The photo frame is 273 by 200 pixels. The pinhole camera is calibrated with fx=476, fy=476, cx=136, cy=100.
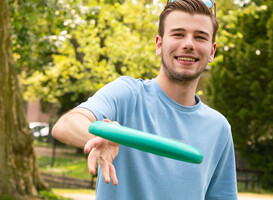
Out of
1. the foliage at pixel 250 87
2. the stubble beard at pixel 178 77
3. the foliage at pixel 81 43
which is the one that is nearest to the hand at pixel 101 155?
the stubble beard at pixel 178 77

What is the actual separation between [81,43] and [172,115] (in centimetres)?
1799

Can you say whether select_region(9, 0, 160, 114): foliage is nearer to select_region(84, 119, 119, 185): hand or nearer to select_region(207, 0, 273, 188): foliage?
select_region(207, 0, 273, 188): foliage

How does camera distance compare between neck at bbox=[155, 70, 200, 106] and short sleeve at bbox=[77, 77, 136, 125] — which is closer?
short sleeve at bbox=[77, 77, 136, 125]

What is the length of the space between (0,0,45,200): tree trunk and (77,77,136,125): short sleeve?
768cm

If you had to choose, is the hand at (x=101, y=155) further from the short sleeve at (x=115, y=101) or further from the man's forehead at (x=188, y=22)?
the man's forehead at (x=188, y=22)

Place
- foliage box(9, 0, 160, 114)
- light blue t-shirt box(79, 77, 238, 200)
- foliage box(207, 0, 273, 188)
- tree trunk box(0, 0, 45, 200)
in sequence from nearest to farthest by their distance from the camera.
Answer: light blue t-shirt box(79, 77, 238, 200)
tree trunk box(0, 0, 45, 200)
foliage box(9, 0, 160, 114)
foliage box(207, 0, 273, 188)

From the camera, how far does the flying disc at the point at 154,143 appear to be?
1.27 metres

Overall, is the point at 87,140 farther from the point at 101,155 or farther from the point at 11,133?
the point at 11,133

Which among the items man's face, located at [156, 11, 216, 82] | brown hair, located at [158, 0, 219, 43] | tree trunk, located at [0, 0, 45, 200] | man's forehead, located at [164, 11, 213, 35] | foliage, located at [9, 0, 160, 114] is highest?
foliage, located at [9, 0, 160, 114]

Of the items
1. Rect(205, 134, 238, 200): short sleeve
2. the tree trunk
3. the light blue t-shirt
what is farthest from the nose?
the tree trunk

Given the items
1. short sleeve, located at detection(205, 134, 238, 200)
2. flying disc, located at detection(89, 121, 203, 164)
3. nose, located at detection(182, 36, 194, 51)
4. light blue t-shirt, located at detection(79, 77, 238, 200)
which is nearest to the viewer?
flying disc, located at detection(89, 121, 203, 164)

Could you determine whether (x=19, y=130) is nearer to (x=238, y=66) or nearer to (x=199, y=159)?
(x=199, y=159)

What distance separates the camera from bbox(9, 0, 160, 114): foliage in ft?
37.4

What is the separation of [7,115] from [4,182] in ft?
4.55
